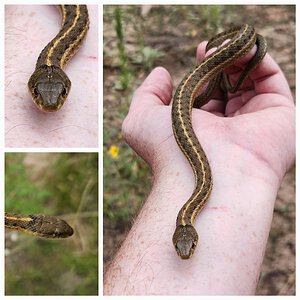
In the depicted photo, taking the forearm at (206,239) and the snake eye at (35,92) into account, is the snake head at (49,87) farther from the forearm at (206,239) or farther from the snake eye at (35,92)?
the forearm at (206,239)

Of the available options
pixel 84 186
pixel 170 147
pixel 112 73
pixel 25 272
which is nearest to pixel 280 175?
pixel 170 147

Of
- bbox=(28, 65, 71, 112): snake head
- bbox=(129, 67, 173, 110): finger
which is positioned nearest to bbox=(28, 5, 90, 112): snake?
bbox=(28, 65, 71, 112): snake head

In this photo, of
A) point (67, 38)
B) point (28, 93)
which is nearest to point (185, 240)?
point (28, 93)

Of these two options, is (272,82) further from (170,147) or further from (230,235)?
(230,235)

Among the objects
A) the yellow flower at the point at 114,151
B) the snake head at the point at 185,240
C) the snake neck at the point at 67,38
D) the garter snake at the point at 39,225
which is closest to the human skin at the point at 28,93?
the snake neck at the point at 67,38

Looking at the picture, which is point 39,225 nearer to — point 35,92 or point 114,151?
point 35,92

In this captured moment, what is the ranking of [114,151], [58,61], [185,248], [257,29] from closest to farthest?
[185,248] → [58,61] → [114,151] → [257,29]
